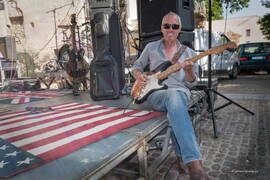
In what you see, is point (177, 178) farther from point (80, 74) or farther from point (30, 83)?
point (30, 83)

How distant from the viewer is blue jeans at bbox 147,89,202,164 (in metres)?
1.84

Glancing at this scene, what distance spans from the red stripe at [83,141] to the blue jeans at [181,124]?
A: 36 cm

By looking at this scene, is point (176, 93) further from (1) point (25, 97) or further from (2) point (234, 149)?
(1) point (25, 97)

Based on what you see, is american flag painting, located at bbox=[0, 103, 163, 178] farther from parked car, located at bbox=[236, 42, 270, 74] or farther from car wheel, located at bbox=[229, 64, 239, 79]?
parked car, located at bbox=[236, 42, 270, 74]

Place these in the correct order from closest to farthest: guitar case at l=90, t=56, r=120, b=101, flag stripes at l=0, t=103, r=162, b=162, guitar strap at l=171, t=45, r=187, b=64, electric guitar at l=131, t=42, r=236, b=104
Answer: flag stripes at l=0, t=103, r=162, b=162
electric guitar at l=131, t=42, r=236, b=104
guitar strap at l=171, t=45, r=187, b=64
guitar case at l=90, t=56, r=120, b=101

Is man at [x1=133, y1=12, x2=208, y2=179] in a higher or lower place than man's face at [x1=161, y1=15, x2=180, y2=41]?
lower

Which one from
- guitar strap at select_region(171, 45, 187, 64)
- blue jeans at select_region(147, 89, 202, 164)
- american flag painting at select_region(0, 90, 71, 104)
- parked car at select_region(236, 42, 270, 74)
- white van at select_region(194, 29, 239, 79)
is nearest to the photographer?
blue jeans at select_region(147, 89, 202, 164)

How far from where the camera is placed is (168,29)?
2502mm

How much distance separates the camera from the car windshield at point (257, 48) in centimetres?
1033

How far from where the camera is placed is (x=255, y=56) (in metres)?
10.4

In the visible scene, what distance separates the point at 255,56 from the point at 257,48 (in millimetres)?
411

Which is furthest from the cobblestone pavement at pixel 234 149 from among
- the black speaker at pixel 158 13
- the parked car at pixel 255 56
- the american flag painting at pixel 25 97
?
the parked car at pixel 255 56

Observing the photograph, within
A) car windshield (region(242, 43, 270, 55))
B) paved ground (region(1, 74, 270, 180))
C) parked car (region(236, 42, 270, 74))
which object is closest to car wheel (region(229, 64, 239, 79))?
parked car (region(236, 42, 270, 74))

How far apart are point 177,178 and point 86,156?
115 cm
